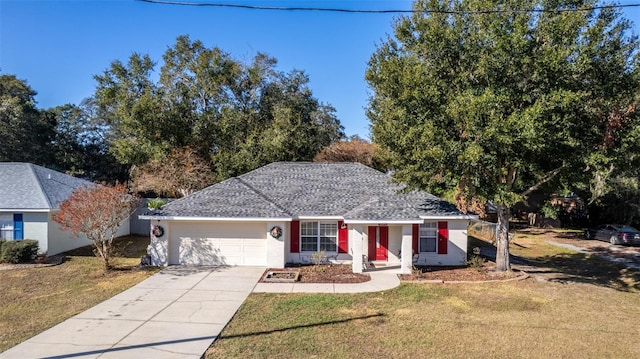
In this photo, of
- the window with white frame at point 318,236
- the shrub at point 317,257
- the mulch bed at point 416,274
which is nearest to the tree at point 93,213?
the mulch bed at point 416,274

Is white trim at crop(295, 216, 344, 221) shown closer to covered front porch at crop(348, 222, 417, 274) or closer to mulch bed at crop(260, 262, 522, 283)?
covered front porch at crop(348, 222, 417, 274)

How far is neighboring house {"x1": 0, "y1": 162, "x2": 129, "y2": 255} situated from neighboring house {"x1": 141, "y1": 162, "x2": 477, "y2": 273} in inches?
224

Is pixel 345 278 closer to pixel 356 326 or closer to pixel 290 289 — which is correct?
pixel 290 289

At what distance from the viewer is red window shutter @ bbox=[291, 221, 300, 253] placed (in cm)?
1803

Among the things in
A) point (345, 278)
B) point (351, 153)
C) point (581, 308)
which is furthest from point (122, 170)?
point (581, 308)

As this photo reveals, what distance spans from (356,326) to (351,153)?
27871 mm

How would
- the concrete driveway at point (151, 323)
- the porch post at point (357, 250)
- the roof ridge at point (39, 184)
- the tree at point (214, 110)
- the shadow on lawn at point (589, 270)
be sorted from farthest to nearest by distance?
the tree at point (214, 110), the roof ridge at point (39, 184), the porch post at point (357, 250), the shadow on lawn at point (589, 270), the concrete driveway at point (151, 323)

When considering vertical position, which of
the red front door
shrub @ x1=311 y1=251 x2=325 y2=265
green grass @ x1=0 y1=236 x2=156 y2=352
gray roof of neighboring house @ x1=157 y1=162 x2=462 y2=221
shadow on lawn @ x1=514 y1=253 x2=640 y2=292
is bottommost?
shadow on lawn @ x1=514 y1=253 x2=640 y2=292

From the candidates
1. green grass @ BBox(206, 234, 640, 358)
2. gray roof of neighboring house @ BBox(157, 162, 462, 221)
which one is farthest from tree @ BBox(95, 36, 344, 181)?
green grass @ BBox(206, 234, 640, 358)

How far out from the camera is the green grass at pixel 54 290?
10133 millimetres

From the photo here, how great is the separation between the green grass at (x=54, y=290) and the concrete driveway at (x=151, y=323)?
0.52 metres

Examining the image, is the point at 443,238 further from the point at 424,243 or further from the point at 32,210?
the point at 32,210

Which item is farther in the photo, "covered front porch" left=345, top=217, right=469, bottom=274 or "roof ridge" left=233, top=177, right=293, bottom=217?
"covered front porch" left=345, top=217, right=469, bottom=274

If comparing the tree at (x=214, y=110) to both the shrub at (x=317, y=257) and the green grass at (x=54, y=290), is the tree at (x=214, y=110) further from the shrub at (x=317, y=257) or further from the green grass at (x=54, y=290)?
the shrub at (x=317, y=257)
